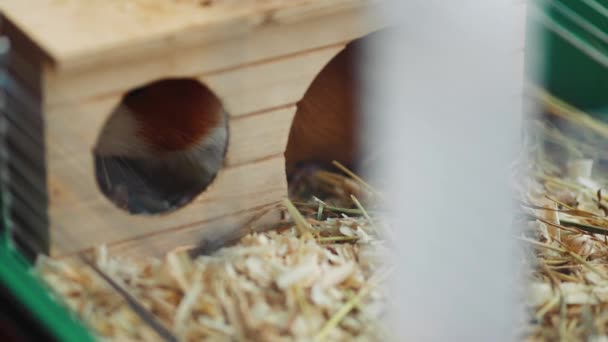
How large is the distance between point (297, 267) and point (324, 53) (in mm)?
236

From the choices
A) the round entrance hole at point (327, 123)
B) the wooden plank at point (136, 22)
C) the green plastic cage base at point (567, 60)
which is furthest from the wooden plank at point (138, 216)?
the green plastic cage base at point (567, 60)

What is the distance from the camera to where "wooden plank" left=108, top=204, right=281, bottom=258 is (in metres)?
1.16

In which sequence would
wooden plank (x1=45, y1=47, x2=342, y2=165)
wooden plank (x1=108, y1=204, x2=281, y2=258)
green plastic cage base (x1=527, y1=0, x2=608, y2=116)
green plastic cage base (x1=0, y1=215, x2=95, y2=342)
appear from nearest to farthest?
green plastic cage base (x1=0, y1=215, x2=95, y2=342), wooden plank (x1=45, y1=47, x2=342, y2=165), wooden plank (x1=108, y1=204, x2=281, y2=258), green plastic cage base (x1=527, y1=0, x2=608, y2=116)

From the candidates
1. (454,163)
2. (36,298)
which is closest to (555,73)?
(454,163)

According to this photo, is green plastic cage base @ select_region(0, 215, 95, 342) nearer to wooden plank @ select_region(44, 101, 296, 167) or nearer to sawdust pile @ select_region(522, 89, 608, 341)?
wooden plank @ select_region(44, 101, 296, 167)

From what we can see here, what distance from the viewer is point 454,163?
113cm

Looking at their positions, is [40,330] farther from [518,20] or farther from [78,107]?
[518,20]

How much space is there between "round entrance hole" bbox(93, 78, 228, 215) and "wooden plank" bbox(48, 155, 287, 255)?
2cm

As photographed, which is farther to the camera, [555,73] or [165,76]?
[555,73]

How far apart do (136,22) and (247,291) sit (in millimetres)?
279

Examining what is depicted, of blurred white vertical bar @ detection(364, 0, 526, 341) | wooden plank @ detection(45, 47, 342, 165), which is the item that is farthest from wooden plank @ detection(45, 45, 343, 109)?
blurred white vertical bar @ detection(364, 0, 526, 341)

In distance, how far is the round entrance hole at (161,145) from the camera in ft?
4.02

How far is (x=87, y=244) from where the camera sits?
113 cm

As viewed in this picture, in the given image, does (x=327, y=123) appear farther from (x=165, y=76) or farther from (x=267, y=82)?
(x=165, y=76)
